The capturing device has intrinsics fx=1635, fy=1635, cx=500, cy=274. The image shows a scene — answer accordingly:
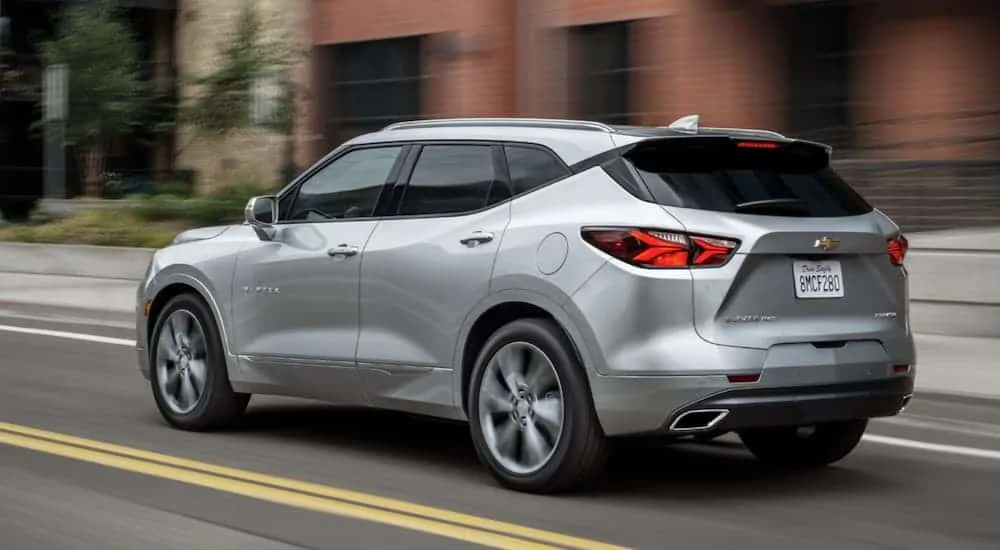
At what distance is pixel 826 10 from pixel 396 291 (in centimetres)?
1544

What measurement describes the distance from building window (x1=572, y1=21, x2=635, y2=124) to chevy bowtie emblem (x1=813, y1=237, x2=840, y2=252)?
666 inches

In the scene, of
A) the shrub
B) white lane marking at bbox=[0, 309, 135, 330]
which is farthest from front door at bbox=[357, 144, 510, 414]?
the shrub

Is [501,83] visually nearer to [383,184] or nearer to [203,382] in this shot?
[203,382]

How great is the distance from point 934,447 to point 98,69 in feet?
78.2

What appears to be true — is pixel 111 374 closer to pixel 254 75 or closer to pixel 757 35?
pixel 757 35

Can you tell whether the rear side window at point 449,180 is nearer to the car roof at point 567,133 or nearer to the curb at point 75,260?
the car roof at point 567,133

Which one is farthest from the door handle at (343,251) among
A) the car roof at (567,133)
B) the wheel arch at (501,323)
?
the wheel arch at (501,323)

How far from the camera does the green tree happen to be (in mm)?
29984

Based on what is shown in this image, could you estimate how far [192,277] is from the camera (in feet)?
29.4

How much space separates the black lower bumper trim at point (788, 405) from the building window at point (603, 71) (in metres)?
17.0

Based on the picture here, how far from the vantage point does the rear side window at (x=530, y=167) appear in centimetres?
727

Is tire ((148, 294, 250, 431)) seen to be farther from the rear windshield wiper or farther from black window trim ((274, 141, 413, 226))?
the rear windshield wiper

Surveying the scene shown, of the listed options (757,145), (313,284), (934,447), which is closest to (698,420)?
(757,145)

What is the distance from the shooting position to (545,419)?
23.0 feet
